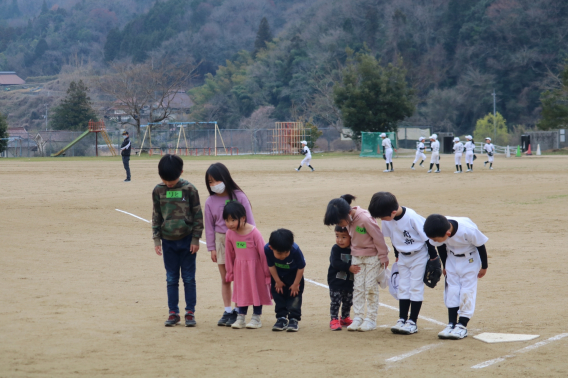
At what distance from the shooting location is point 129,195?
2006 centimetres

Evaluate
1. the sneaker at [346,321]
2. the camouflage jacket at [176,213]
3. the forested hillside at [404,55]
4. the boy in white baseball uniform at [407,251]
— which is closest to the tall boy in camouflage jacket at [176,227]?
the camouflage jacket at [176,213]

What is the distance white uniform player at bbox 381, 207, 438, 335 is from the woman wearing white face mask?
145 centimetres

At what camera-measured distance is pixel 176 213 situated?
247 inches

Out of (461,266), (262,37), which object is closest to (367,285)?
(461,266)

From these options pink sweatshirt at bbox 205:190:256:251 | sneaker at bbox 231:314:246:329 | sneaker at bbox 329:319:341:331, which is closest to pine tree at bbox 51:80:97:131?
pink sweatshirt at bbox 205:190:256:251

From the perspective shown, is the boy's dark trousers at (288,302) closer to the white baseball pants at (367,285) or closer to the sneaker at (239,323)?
the sneaker at (239,323)

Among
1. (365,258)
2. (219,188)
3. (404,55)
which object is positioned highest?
(404,55)

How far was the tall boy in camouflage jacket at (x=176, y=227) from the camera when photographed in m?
6.25

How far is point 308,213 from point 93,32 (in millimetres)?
133911

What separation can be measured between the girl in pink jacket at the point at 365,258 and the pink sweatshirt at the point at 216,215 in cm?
95

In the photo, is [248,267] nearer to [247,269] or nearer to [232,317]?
[247,269]

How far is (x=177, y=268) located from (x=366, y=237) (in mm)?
1912

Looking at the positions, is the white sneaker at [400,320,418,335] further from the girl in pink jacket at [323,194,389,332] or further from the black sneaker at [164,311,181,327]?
the black sneaker at [164,311,181,327]

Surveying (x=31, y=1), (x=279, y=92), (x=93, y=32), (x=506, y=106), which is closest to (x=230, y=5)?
(x=93, y=32)
